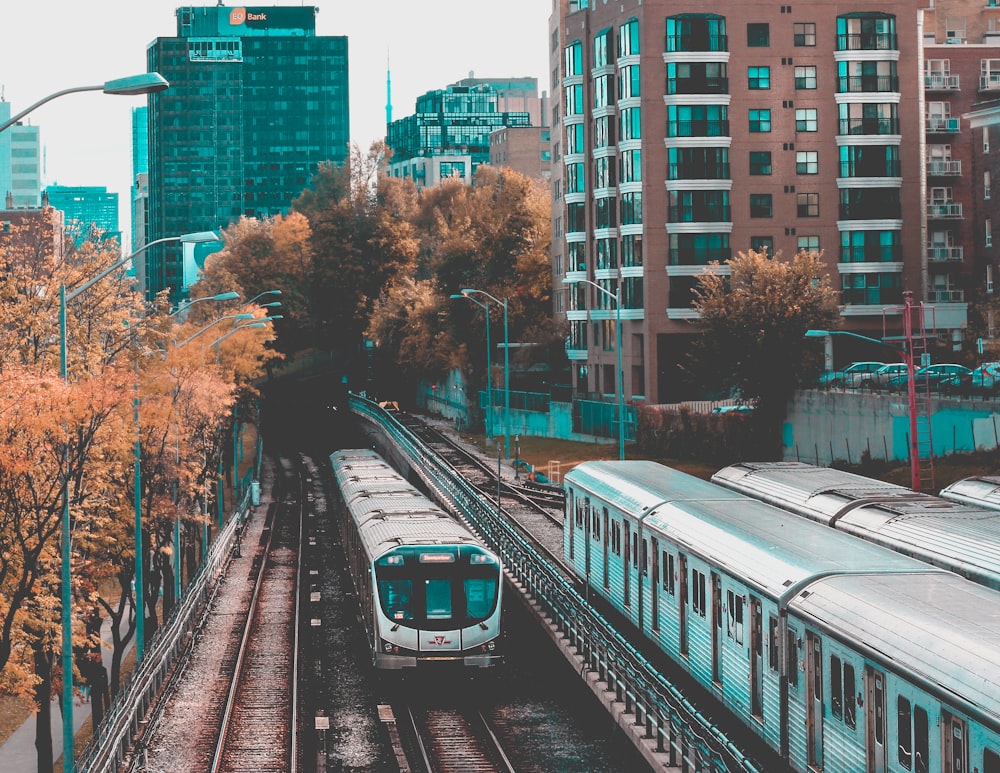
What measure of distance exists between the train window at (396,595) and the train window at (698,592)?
21.4ft

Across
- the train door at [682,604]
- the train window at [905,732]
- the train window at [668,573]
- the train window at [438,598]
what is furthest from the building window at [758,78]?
the train window at [905,732]

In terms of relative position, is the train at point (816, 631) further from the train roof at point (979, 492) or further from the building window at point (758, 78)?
the building window at point (758, 78)

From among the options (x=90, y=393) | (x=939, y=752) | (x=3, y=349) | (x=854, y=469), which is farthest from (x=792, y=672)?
(x=854, y=469)

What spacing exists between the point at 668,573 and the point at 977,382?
38.6 m

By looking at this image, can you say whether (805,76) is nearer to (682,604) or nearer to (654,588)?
(654,588)

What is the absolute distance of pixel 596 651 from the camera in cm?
2659

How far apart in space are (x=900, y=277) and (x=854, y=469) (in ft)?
87.9

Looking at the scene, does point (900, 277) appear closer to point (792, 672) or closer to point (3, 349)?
point (3, 349)

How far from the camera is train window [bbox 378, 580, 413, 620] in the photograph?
28328 mm

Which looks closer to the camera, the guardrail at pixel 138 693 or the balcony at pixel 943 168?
the guardrail at pixel 138 693

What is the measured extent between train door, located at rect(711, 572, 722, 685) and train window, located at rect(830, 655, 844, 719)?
5.11 metres

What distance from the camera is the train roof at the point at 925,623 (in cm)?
1377

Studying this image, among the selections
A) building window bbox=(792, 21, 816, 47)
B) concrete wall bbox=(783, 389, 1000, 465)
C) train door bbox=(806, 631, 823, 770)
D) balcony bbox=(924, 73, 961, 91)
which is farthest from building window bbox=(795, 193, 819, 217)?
train door bbox=(806, 631, 823, 770)

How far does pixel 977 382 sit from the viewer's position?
60625 millimetres
